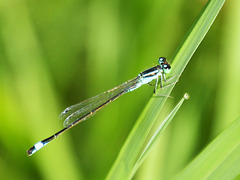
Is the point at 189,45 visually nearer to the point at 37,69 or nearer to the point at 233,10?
the point at 233,10

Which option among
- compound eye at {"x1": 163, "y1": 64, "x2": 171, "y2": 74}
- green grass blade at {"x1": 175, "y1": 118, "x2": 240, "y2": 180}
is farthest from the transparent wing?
green grass blade at {"x1": 175, "y1": 118, "x2": 240, "y2": 180}

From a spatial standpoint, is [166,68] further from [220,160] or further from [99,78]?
[220,160]

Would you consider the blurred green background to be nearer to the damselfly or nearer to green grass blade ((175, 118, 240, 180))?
the damselfly

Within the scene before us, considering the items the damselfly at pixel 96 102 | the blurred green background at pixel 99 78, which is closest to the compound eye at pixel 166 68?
the damselfly at pixel 96 102

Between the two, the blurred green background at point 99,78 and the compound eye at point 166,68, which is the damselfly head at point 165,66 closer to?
the compound eye at point 166,68

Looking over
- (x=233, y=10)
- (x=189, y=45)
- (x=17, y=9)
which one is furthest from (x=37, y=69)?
(x=233, y=10)

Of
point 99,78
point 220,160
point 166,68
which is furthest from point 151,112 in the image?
point 99,78
